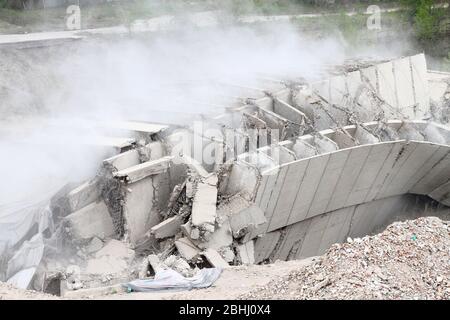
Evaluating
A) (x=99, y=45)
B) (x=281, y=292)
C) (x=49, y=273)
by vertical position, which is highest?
(x=99, y=45)

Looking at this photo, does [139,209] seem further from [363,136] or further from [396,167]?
[396,167]

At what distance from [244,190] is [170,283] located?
342 centimetres

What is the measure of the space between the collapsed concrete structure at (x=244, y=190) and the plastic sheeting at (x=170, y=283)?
0.74 m

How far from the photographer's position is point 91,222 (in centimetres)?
1040

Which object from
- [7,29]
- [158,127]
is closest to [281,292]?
[158,127]

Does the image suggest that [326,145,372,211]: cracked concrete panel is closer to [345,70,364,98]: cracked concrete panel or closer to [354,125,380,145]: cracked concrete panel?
[354,125,380,145]: cracked concrete panel

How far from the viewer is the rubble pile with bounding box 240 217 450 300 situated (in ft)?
21.4

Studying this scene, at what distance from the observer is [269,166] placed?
11.2 m

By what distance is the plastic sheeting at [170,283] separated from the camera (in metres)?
7.95

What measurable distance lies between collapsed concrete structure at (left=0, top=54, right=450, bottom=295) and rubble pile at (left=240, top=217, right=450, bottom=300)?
8.17 feet

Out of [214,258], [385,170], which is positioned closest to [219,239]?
[214,258]
